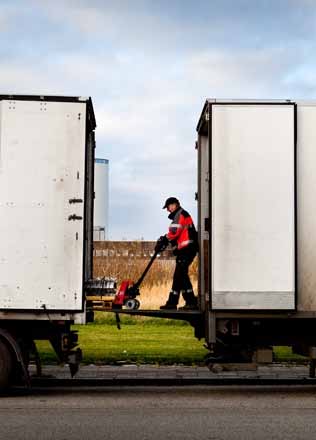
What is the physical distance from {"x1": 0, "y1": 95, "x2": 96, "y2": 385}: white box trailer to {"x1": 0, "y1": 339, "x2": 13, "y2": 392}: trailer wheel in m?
0.11

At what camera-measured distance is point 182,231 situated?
44.9ft

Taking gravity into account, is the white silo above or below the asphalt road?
above

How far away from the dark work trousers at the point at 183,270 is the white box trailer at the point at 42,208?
5.84 feet

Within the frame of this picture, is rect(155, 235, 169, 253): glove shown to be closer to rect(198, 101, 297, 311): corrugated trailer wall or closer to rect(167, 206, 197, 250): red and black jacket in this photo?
rect(167, 206, 197, 250): red and black jacket

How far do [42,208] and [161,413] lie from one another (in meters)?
3.09

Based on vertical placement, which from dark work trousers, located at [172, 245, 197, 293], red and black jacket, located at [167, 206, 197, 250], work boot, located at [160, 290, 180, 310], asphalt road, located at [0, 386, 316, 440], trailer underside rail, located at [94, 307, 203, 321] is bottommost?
asphalt road, located at [0, 386, 316, 440]

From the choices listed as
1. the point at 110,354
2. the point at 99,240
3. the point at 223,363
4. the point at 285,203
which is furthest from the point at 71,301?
the point at 99,240

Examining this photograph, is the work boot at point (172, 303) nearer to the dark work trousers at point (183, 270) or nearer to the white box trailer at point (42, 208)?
the dark work trousers at point (183, 270)

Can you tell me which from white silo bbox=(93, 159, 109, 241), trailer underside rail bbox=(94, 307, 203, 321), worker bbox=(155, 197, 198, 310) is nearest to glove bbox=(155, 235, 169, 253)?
worker bbox=(155, 197, 198, 310)

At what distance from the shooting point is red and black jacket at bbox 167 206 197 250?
13.7m

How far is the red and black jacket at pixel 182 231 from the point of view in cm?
1366

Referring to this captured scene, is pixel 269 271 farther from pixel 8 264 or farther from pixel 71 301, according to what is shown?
pixel 8 264

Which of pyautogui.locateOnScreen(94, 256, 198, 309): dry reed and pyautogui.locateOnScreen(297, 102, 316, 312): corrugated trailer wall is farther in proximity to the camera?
pyautogui.locateOnScreen(94, 256, 198, 309): dry reed

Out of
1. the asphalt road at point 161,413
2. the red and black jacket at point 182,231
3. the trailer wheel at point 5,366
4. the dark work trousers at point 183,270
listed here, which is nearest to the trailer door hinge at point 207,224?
the red and black jacket at point 182,231
